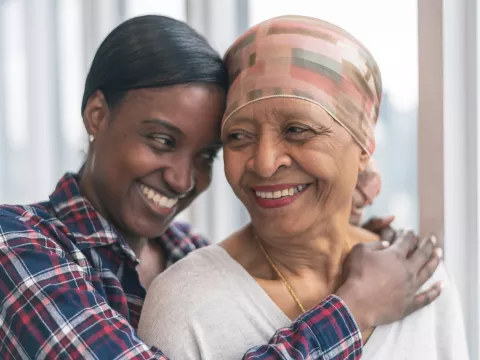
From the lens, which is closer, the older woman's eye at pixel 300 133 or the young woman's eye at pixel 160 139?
the older woman's eye at pixel 300 133

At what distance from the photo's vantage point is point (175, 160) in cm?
145

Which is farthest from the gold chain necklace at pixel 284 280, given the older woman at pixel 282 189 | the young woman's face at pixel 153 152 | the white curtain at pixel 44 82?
the white curtain at pixel 44 82

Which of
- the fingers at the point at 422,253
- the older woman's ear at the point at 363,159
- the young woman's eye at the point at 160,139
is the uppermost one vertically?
the young woman's eye at the point at 160,139

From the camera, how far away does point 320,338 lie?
1.21m

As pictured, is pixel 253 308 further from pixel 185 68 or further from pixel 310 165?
pixel 185 68

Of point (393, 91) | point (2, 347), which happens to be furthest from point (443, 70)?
point (2, 347)

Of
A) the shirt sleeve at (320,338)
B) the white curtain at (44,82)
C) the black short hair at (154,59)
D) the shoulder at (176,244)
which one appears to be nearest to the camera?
the shirt sleeve at (320,338)

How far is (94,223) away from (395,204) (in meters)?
0.83

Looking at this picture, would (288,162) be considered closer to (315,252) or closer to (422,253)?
(315,252)

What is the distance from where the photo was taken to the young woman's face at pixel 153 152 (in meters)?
1.40

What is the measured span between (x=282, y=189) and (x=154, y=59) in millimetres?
411

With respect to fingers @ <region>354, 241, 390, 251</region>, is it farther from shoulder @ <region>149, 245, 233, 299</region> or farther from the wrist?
shoulder @ <region>149, 245, 233, 299</region>

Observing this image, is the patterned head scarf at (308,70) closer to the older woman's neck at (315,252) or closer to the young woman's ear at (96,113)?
the older woman's neck at (315,252)

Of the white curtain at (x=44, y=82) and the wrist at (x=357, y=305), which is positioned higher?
the white curtain at (x=44, y=82)
